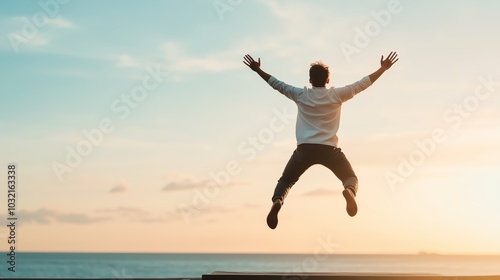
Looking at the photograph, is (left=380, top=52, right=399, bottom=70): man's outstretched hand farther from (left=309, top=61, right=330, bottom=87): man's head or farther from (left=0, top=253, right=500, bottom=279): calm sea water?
(left=0, top=253, right=500, bottom=279): calm sea water

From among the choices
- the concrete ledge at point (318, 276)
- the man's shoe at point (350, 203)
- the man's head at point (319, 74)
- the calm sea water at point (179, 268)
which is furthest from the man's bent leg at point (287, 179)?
the calm sea water at point (179, 268)

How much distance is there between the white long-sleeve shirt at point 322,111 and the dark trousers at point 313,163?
0.10m

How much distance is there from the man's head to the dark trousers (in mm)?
871

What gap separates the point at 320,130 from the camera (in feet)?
32.4

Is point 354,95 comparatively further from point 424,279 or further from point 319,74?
point 424,279

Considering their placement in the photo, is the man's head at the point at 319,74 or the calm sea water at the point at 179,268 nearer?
the man's head at the point at 319,74

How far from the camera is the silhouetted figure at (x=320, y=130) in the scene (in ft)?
32.3

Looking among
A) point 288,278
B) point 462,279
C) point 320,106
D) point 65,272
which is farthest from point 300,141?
point 65,272

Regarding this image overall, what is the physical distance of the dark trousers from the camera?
32.3 feet

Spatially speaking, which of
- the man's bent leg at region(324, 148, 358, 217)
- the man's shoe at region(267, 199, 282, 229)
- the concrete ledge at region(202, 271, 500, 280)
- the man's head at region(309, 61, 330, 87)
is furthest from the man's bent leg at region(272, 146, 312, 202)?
the concrete ledge at region(202, 271, 500, 280)

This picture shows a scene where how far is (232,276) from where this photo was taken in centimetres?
957

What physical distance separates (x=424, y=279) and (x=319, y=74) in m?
2.95

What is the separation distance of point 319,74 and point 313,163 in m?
1.18

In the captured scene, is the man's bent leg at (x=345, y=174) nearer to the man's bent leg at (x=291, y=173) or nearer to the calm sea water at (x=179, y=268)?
the man's bent leg at (x=291, y=173)
